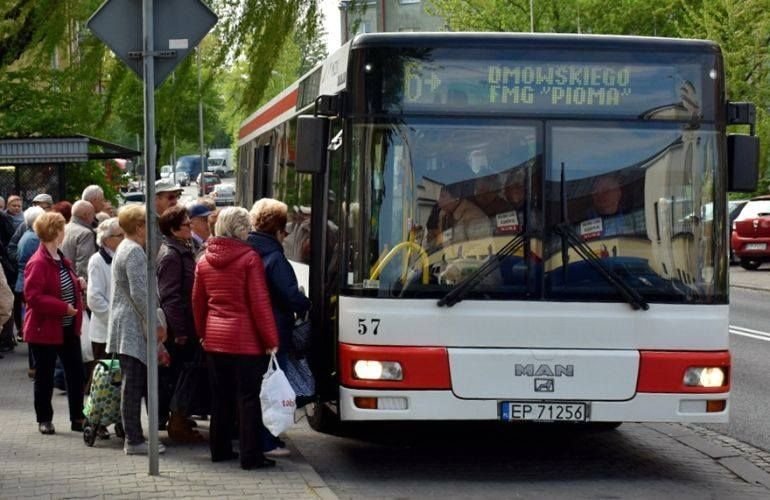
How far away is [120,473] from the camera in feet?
30.2

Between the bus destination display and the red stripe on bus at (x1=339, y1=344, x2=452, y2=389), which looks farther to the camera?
the bus destination display

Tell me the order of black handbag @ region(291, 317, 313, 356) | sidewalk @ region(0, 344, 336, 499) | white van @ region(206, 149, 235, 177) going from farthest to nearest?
1. white van @ region(206, 149, 235, 177)
2. black handbag @ region(291, 317, 313, 356)
3. sidewalk @ region(0, 344, 336, 499)

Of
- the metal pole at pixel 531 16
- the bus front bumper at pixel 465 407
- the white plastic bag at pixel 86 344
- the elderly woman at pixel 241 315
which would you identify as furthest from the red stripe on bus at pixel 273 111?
the metal pole at pixel 531 16

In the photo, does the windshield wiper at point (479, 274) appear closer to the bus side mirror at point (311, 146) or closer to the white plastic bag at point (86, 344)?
the bus side mirror at point (311, 146)

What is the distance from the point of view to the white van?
119 metres

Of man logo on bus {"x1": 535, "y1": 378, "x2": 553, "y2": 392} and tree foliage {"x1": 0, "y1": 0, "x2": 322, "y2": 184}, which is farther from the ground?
tree foliage {"x1": 0, "y1": 0, "x2": 322, "y2": 184}

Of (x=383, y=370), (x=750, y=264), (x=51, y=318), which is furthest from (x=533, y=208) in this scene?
(x=750, y=264)

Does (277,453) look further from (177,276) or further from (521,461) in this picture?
(521,461)

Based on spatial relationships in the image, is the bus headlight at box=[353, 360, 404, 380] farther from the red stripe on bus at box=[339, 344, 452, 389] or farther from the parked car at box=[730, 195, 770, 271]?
the parked car at box=[730, 195, 770, 271]

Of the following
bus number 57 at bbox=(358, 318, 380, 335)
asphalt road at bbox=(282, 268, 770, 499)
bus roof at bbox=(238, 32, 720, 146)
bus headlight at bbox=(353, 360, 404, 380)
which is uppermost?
bus roof at bbox=(238, 32, 720, 146)

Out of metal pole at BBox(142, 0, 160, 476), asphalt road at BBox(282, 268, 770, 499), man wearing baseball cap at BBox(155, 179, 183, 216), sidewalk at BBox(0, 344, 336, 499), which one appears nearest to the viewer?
sidewalk at BBox(0, 344, 336, 499)

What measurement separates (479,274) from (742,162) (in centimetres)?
180

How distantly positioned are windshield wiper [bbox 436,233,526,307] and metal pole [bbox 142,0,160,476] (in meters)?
1.70

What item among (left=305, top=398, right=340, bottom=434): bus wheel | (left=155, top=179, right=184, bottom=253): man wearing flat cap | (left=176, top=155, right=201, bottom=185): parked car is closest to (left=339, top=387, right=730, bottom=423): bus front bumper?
(left=305, top=398, right=340, bottom=434): bus wheel
